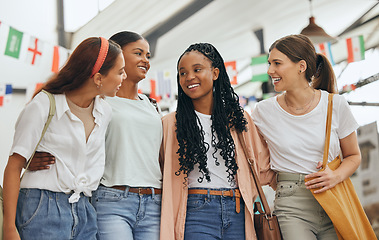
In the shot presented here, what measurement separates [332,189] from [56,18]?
4.24 m

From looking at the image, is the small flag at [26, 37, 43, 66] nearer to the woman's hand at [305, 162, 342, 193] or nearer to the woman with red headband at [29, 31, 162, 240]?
the woman with red headband at [29, 31, 162, 240]

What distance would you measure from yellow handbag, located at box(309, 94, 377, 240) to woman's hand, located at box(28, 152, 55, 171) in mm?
1230

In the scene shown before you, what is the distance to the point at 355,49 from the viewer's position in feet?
15.5

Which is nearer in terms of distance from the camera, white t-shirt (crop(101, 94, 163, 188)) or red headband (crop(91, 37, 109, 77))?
red headband (crop(91, 37, 109, 77))

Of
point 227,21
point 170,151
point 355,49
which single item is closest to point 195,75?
point 170,151

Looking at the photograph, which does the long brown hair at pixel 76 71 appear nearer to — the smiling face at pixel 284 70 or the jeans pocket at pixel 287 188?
the smiling face at pixel 284 70

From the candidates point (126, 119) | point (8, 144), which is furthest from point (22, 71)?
point (126, 119)

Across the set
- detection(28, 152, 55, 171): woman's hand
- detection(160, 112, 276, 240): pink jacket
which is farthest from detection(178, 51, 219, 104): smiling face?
detection(28, 152, 55, 171): woman's hand

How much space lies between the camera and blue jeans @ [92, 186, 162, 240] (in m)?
1.74

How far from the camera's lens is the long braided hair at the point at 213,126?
197 centimetres

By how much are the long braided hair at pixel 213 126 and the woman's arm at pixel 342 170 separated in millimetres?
397

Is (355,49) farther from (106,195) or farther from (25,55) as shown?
(106,195)

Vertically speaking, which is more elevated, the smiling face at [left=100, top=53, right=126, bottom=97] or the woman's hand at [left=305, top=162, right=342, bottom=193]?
the smiling face at [left=100, top=53, right=126, bottom=97]

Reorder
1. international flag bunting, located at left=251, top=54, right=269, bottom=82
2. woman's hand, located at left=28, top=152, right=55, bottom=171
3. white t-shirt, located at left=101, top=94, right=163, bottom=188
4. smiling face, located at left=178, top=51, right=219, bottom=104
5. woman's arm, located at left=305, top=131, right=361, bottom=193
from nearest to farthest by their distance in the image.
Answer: woman's hand, located at left=28, top=152, right=55, bottom=171 → white t-shirt, located at left=101, top=94, right=163, bottom=188 → woman's arm, located at left=305, top=131, right=361, bottom=193 → smiling face, located at left=178, top=51, right=219, bottom=104 → international flag bunting, located at left=251, top=54, right=269, bottom=82
